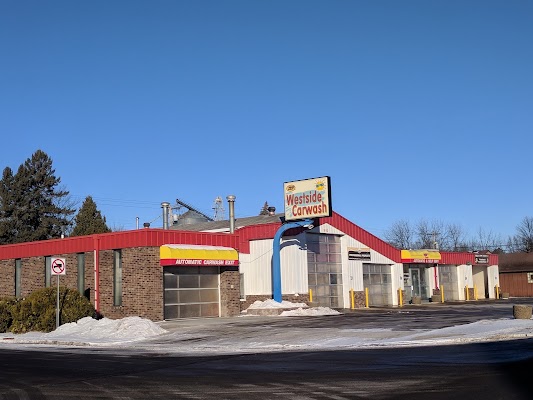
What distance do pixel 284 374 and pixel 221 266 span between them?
23.7 m

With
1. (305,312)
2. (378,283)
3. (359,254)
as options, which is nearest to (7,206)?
(359,254)

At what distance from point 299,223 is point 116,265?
35.1 ft

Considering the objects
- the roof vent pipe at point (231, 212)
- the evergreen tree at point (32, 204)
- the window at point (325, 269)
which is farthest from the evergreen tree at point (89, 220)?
the window at point (325, 269)

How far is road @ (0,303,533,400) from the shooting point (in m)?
10.4

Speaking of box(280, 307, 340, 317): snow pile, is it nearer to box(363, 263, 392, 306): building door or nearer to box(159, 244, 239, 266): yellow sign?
box(159, 244, 239, 266): yellow sign

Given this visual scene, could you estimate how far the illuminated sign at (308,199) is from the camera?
122 ft

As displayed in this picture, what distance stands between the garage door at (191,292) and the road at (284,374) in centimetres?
1469

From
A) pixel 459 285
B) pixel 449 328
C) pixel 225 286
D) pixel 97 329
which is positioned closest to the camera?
pixel 449 328

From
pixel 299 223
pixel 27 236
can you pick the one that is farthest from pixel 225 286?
pixel 27 236

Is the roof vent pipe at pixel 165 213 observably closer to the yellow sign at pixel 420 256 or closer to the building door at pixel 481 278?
the yellow sign at pixel 420 256

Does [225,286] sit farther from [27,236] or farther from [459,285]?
[27,236]

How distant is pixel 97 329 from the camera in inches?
1017

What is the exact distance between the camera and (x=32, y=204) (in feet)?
232

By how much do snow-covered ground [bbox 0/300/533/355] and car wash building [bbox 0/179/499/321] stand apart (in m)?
4.76
